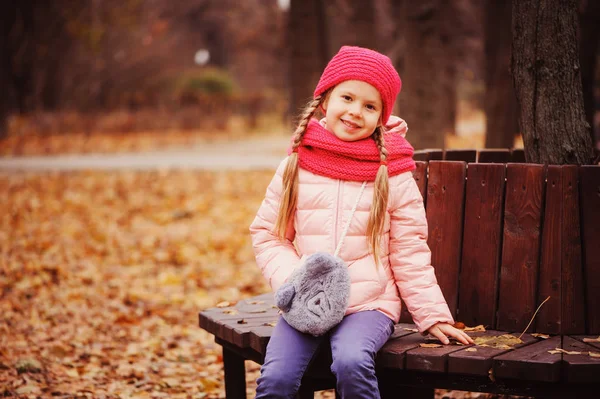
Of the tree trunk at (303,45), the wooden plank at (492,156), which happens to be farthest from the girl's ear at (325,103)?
the tree trunk at (303,45)

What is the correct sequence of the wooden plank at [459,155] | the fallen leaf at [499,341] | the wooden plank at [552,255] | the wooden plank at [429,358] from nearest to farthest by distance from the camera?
the wooden plank at [429,358], the fallen leaf at [499,341], the wooden plank at [552,255], the wooden plank at [459,155]

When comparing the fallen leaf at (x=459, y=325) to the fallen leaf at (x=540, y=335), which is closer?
the fallen leaf at (x=540, y=335)

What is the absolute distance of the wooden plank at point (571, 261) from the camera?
3.19m

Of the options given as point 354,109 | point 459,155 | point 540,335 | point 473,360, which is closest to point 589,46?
point 459,155

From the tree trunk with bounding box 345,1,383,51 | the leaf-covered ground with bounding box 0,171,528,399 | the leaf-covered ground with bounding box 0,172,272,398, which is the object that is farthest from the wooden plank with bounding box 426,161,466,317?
the tree trunk with bounding box 345,1,383,51

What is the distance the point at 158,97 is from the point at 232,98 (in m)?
2.74

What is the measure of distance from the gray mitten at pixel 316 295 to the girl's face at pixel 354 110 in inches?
22.5

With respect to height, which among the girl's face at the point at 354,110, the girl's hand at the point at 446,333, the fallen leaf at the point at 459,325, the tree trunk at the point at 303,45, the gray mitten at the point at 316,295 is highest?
the tree trunk at the point at 303,45

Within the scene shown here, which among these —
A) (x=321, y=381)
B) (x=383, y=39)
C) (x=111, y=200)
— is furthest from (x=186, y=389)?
(x=383, y=39)

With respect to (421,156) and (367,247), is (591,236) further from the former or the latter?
(421,156)

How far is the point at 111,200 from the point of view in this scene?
Result: 1123cm

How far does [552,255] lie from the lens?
3.22m

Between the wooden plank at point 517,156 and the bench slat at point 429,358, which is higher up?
the wooden plank at point 517,156

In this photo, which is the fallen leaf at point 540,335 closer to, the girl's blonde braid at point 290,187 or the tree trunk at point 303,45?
the girl's blonde braid at point 290,187
